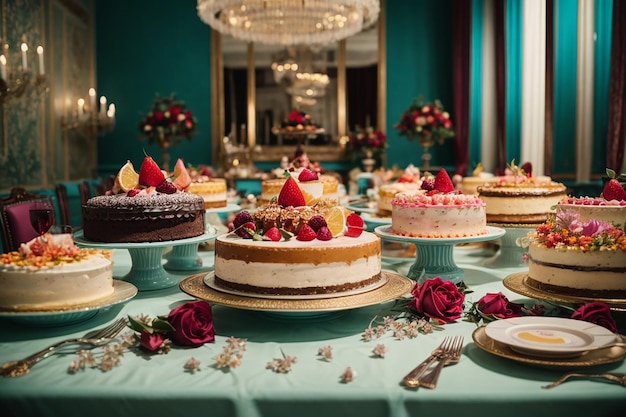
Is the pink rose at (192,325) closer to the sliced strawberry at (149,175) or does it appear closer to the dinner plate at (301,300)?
the dinner plate at (301,300)

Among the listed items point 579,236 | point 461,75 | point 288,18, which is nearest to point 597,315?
point 579,236

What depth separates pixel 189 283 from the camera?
7.00 feet

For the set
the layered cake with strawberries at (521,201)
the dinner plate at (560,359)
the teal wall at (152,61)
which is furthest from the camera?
the teal wall at (152,61)

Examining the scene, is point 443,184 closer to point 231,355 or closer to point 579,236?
point 579,236

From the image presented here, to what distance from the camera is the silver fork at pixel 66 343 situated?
58.9 inches

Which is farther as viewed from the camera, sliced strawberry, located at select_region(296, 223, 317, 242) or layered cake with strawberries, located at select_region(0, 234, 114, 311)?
sliced strawberry, located at select_region(296, 223, 317, 242)

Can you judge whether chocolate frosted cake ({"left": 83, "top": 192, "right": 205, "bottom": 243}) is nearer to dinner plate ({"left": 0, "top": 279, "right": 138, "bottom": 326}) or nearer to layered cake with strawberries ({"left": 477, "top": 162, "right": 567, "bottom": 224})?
dinner plate ({"left": 0, "top": 279, "right": 138, "bottom": 326})

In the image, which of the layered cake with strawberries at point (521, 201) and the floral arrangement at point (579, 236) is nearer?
the floral arrangement at point (579, 236)

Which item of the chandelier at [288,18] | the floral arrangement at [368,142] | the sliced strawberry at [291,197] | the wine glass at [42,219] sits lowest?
the wine glass at [42,219]

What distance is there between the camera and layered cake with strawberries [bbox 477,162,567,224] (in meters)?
3.29

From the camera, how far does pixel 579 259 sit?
197 cm

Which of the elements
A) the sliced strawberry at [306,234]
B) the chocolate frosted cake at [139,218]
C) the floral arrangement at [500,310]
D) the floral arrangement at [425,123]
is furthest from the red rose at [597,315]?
the floral arrangement at [425,123]

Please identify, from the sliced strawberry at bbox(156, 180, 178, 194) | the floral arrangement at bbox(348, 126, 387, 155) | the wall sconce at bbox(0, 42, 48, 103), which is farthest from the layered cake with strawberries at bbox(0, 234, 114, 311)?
the floral arrangement at bbox(348, 126, 387, 155)

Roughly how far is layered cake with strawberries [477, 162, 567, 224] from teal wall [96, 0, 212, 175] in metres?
7.13
